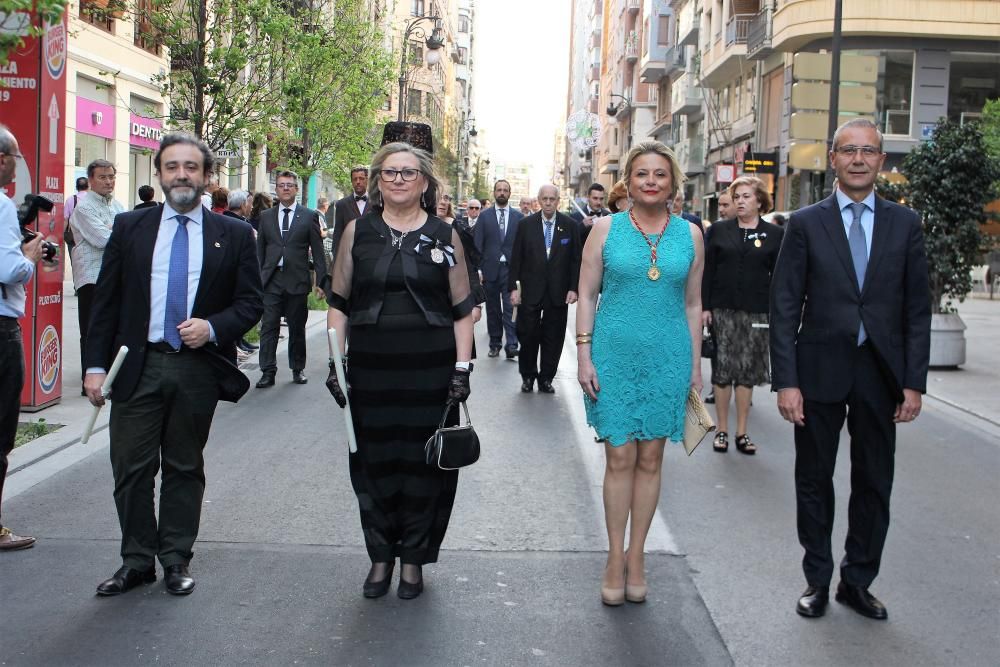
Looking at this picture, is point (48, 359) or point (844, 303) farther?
point (48, 359)

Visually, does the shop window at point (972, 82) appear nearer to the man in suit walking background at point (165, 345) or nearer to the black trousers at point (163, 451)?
the man in suit walking background at point (165, 345)

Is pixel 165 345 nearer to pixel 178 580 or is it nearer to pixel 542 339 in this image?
pixel 178 580

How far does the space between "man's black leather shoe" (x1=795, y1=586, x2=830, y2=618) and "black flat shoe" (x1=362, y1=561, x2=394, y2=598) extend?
1.74 metres

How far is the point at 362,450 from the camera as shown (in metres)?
5.05

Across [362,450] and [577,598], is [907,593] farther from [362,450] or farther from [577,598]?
[362,450]

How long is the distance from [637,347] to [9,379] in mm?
2897

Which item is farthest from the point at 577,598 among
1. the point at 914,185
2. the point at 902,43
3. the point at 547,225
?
the point at 902,43

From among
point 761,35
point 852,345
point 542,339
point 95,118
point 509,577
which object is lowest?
point 509,577

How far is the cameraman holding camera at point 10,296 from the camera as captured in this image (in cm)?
522

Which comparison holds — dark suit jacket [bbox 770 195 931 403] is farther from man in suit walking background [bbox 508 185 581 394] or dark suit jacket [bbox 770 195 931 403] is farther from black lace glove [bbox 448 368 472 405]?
man in suit walking background [bbox 508 185 581 394]

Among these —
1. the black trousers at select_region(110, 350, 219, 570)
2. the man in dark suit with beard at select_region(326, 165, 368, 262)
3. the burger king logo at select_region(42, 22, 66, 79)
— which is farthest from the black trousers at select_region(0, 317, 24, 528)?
the man in dark suit with beard at select_region(326, 165, 368, 262)

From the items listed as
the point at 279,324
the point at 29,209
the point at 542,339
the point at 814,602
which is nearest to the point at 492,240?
the point at 542,339

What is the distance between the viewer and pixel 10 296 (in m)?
5.33

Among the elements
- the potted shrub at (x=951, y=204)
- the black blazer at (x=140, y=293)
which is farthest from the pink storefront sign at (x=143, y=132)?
the black blazer at (x=140, y=293)
